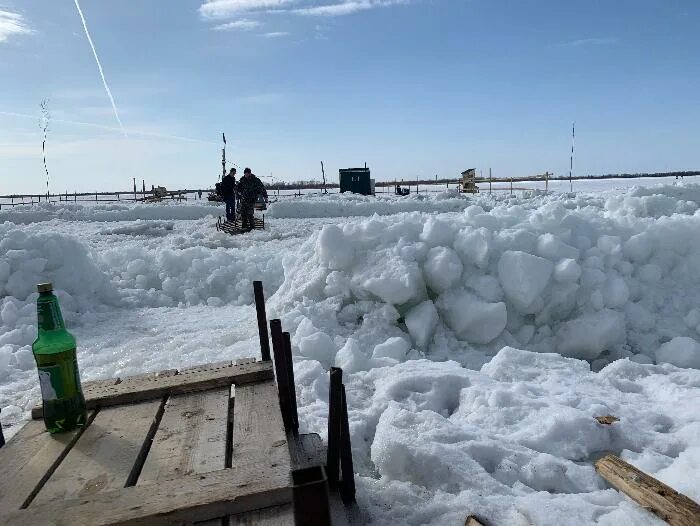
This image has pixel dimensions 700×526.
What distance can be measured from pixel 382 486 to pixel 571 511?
0.85m

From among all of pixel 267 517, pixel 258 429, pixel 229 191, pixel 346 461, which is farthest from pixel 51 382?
pixel 229 191

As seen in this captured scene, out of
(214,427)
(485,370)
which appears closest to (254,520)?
(214,427)

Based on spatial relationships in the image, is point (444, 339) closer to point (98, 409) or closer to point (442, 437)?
point (442, 437)

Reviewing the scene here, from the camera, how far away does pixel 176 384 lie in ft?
7.49

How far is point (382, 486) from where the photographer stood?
2414 mm

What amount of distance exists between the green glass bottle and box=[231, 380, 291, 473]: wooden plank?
64cm

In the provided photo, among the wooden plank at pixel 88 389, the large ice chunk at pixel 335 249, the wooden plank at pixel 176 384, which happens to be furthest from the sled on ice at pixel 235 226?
the wooden plank at pixel 176 384

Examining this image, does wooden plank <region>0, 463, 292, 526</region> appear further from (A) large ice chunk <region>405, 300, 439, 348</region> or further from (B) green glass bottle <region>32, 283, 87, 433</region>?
(A) large ice chunk <region>405, 300, 439, 348</region>

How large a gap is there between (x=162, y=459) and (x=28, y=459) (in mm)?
478

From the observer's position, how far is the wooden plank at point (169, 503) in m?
1.30

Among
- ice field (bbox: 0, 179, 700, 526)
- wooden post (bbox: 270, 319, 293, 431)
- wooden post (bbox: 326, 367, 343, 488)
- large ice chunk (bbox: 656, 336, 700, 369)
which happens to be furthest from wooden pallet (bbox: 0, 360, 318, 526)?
large ice chunk (bbox: 656, 336, 700, 369)

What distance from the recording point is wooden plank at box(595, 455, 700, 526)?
1.96 m

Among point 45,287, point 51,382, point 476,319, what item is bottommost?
point 476,319

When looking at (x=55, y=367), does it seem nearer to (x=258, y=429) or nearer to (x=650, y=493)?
(x=258, y=429)
